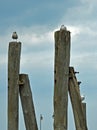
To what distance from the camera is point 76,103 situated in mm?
10258

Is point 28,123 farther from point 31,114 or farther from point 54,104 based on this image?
point 54,104

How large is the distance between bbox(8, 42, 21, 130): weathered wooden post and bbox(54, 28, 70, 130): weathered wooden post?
1.30 metres

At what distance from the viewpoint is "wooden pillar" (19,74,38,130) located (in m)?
10.9

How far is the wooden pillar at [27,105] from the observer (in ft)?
35.9

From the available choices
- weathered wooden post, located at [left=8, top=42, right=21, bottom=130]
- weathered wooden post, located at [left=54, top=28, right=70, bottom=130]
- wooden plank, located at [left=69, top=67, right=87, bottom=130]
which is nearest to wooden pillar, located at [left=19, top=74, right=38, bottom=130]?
weathered wooden post, located at [left=8, top=42, right=21, bottom=130]

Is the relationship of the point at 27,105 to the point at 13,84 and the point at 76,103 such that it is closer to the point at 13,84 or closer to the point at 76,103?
the point at 13,84

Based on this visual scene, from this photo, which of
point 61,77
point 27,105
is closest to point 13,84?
point 27,105

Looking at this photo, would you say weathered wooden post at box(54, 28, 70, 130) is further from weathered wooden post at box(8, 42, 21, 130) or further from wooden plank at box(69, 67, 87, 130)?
weathered wooden post at box(8, 42, 21, 130)

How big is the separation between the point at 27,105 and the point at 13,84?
69 cm

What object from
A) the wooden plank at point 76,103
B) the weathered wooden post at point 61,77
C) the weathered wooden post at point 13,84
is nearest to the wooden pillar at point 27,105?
the weathered wooden post at point 13,84

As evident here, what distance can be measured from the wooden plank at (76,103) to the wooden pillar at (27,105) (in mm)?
1184

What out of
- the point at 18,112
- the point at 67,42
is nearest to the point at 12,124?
the point at 18,112

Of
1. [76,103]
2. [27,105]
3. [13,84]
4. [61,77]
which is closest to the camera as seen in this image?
[61,77]

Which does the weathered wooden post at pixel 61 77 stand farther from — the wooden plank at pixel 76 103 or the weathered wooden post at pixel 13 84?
the weathered wooden post at pixel 13 84
